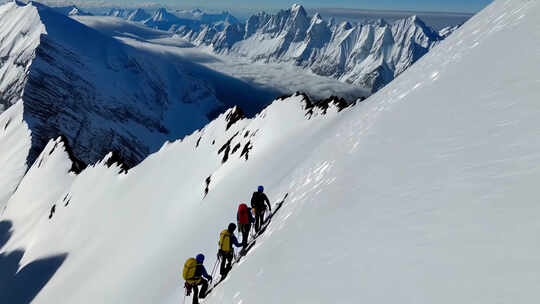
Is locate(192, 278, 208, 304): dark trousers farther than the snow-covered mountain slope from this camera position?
Yes

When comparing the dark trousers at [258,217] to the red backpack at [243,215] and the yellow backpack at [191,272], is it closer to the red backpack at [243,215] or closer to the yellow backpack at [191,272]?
the red backpack at [243,215]

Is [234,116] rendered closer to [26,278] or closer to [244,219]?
[26,278]

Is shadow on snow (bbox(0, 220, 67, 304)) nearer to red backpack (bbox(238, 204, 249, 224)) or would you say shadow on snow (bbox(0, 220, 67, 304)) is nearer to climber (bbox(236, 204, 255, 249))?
climber (bbox(236, 204, 255, 249))

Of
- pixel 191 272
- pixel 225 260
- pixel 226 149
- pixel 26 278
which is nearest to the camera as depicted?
pixel 191 272

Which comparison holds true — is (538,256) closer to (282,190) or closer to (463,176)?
(463,176)

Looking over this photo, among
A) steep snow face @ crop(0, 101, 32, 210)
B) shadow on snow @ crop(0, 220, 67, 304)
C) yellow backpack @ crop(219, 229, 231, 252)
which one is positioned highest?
steep snow face @ crop(0, 101, 32, 210)

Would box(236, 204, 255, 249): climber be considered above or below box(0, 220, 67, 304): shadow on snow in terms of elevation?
below

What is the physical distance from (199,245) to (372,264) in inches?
648

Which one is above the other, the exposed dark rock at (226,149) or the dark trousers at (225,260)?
the exposed dark rock at (226,149)

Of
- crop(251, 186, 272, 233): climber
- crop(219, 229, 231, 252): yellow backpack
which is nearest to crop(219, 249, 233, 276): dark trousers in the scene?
crop(219, 229, 231, 252): yellow backpack

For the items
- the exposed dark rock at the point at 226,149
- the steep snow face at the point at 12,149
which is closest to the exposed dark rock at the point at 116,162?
the exposed dark rock at the point at 226,149

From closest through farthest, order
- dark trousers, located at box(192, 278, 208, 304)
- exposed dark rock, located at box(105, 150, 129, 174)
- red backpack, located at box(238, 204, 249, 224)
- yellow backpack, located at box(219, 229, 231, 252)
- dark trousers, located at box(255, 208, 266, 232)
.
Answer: dark trousers, located at box(192, 278, 208, 304), yellow backpack, located at box(219, 229, 231, 252), red backpack, located at box(238, 204, 249, 224), dark trousers, located at box(255, 208, 266, 232), exposed dark rock, located at box(105, 150, 129, 174)

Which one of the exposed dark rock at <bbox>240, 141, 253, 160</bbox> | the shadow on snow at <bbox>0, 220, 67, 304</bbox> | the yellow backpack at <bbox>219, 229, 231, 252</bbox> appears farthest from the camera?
the shadow on snow at <bbox>0, 220, 67, 304</bbox>

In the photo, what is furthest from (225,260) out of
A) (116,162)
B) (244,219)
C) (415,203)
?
(116,162)
